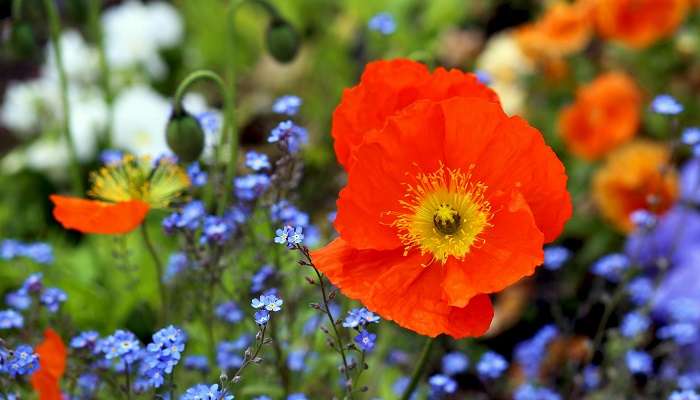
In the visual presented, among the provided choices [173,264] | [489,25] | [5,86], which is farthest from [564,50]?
[5,86]

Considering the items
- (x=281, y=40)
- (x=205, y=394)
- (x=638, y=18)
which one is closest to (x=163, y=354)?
(x=205, y=394)

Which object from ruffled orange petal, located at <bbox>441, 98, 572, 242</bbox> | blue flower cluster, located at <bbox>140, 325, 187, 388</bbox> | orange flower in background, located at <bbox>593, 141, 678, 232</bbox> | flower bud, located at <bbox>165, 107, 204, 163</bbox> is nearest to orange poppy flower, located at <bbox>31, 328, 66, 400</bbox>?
blue flower cluster, located at <bbox>140, 325, 187, 388</bbox>

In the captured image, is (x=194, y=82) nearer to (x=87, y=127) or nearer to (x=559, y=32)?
(x=87, y=127)

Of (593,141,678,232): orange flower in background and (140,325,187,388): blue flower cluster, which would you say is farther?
(593,141,678,232): orange flower in background

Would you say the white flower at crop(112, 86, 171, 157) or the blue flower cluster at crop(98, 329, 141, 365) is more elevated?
the white flower at crop(112, 86, 171, 157)

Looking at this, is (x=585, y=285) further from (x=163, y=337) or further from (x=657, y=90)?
(x=163, y=337)

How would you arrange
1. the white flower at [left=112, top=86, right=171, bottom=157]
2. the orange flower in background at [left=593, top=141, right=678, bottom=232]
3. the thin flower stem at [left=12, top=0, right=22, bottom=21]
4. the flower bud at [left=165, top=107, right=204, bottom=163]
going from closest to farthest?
the flower bud at [left=165, top=107, right=204, bottom=163], the thin flower stem at [left=12, top=0, right=22, bottom=21], the orange flower in background at [left=593, top=141, right=678, bottom=232], the white flower at [left=112, top=86, right=171, bottom=157]

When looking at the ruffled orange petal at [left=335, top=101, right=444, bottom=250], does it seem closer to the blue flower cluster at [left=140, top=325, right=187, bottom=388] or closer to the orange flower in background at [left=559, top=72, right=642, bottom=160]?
the blue flower cluster at [left=140, top=325, right=187, bottom=388]

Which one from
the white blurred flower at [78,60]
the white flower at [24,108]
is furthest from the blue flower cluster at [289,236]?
the white blurred flower at [78,60]
